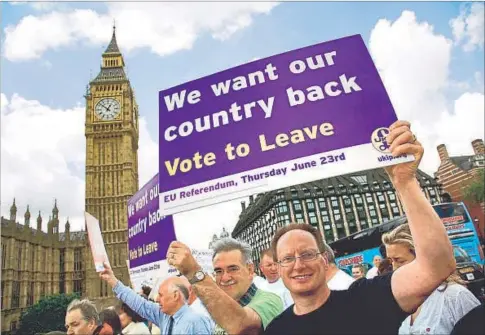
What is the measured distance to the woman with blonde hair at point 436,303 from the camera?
9.14 feet

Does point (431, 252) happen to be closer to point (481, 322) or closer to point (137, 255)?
point (481, 322)

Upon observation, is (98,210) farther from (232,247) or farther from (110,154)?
(232,247)

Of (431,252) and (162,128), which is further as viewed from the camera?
(162,128)

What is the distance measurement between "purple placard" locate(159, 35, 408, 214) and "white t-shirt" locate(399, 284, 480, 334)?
59.1 inches

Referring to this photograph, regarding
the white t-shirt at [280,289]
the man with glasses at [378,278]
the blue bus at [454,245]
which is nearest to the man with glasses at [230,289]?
the man with glasses at [378,278]

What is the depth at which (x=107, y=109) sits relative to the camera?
5184 cm

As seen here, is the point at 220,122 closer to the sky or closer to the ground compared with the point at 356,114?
closer to the sky

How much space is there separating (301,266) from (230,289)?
80cm

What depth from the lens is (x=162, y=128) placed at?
259 cm

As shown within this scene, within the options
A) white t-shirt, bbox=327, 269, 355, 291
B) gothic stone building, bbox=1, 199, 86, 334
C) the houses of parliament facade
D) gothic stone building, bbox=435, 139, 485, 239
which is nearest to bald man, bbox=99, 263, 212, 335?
white t-shirt, bbox=327, 269, 355, 291

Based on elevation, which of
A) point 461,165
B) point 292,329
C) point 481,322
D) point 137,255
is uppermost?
point 461,165

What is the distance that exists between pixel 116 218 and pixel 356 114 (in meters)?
50.2

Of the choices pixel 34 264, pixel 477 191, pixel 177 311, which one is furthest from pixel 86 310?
pixel 34 264

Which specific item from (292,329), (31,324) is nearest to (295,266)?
(292,329)
